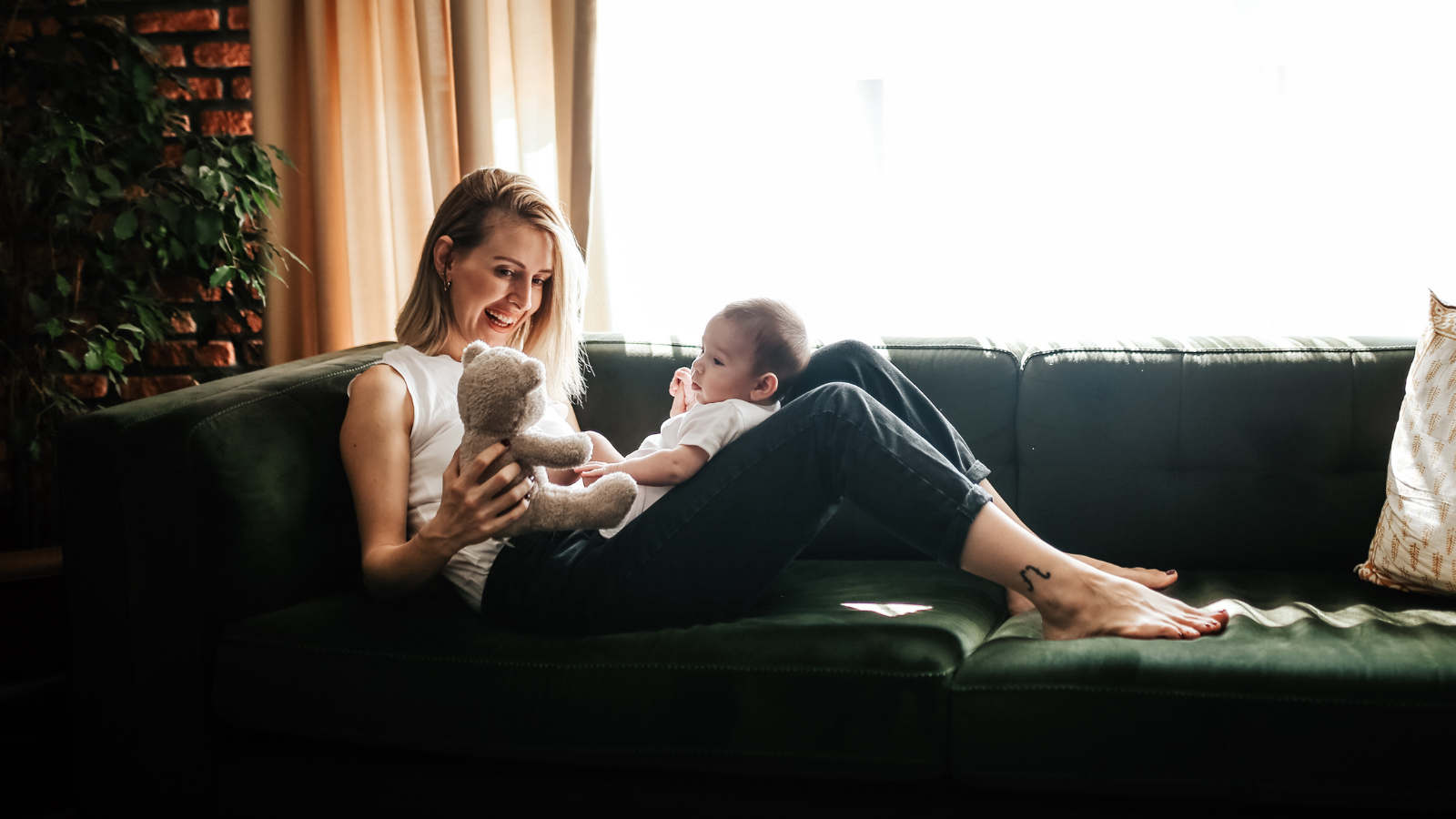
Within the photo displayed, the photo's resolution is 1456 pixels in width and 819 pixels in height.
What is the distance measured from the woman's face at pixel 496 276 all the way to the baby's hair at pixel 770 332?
1.03 ft

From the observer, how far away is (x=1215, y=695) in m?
1.05

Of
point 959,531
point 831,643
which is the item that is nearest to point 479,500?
point 831,643

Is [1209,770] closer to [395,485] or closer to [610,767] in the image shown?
[610,767]

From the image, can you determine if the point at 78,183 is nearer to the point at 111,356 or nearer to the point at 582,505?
the point at 111,356

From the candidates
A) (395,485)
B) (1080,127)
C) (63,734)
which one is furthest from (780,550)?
(1080,127)

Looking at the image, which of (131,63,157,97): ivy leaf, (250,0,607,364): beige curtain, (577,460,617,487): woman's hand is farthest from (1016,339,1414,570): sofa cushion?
(131,63,157,97): ivy leaf

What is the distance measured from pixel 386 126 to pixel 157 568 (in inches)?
61.8

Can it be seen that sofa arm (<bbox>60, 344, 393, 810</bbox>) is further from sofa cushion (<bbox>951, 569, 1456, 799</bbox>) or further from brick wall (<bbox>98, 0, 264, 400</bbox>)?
brick wall (<bbox>98, 0, 264, 400</bbox>)

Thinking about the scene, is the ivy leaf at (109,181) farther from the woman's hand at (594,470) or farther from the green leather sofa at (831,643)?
the woman's hand at (594,470)

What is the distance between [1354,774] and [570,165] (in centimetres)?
207

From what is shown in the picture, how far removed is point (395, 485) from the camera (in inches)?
50.3

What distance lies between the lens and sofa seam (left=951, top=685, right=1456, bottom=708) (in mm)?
1031

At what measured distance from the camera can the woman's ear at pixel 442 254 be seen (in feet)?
4.71

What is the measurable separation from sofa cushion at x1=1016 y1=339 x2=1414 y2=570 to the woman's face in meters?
0.94
